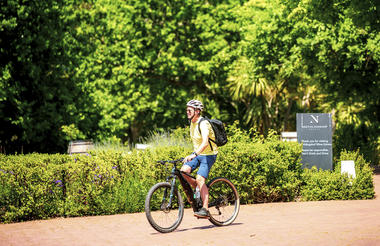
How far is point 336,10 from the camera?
19844mm

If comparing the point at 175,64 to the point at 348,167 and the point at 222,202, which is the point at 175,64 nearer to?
the point at 348,167

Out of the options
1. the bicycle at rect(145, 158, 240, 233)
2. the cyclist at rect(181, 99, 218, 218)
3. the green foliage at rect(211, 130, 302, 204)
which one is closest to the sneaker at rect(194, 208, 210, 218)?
the cyclist at rect(181, 99, 218, 218)

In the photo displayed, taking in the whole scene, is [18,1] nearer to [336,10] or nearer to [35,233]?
[336,10]

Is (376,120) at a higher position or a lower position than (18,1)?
lower

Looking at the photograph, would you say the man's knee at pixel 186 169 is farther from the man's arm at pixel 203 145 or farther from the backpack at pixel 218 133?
the backpack at pixel 218 133

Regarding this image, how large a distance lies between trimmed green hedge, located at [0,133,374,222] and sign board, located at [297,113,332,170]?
1.19 ft

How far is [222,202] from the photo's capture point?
Answer: 982 cm

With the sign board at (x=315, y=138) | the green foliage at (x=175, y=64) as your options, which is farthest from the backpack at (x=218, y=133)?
the green foliage at (x=175, y=64)

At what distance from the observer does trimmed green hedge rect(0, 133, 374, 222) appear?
11133 mm

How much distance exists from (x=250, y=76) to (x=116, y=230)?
622 inches

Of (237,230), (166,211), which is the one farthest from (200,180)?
(237,230)

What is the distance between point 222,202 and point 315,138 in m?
5.22

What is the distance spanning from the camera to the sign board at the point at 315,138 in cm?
1422

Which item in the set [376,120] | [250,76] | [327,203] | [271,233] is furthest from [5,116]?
[376,120]
